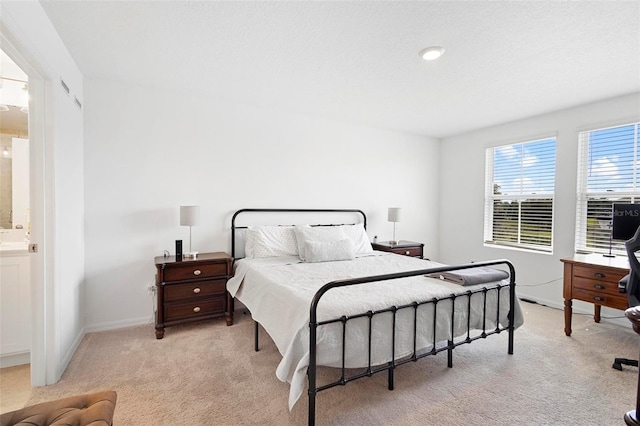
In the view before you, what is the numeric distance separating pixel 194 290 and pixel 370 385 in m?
1.94

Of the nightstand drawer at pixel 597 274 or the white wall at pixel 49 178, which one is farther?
the nightstand drawer at pixel 597 274

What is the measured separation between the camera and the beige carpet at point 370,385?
1.82m

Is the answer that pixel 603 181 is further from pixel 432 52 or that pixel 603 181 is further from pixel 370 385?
pixel 370 385

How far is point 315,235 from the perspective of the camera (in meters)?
3.54

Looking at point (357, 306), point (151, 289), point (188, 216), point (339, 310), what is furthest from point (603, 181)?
point (151, 289)

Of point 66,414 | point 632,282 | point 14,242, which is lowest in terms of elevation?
point 66,414

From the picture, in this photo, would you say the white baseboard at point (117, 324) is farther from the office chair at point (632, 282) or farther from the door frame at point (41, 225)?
the office chair at point (632, 282)

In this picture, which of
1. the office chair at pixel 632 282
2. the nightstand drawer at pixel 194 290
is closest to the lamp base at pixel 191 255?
the nightstand drawer at pixel 194 290

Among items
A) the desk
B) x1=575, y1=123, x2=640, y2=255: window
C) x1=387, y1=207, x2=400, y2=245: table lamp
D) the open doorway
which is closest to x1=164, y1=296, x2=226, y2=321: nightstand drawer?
the open doorway

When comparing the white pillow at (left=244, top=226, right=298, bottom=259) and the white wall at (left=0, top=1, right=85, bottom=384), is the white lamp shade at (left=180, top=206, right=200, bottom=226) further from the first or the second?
the white wall at (left=0, top=1, right=85, bottom=384)

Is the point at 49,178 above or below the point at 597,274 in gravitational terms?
above

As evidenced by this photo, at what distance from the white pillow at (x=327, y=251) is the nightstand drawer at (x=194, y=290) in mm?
961

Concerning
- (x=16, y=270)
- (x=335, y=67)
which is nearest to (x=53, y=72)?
(x=16, y=270)

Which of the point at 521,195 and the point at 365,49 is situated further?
the point at 521,195
